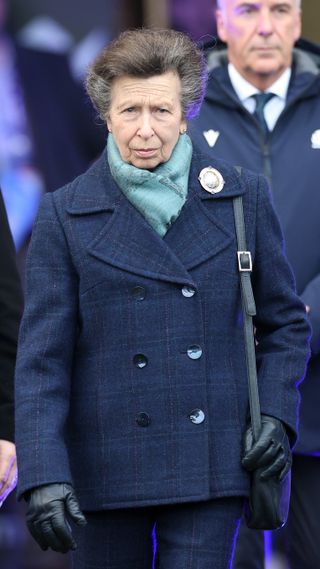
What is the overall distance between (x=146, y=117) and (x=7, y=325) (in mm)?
980

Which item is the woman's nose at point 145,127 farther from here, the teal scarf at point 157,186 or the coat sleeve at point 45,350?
the coat sleeve at point 45,350

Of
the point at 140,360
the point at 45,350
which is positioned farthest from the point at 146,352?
the point at 45,350

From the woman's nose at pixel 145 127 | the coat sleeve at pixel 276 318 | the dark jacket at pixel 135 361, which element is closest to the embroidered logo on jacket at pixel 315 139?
the coat sleeve at pixel 276 318

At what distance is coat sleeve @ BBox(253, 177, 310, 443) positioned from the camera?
4.95m

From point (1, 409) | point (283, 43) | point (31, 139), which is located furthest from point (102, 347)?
point (31, 139)

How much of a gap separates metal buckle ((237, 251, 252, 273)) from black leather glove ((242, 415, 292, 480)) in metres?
0.44

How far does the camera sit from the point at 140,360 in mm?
4859

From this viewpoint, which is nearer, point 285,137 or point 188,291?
point 188,291

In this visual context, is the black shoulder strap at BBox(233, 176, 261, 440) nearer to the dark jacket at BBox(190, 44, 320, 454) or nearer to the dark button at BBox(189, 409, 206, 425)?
the dark button at BBox(189, 409, 206, 425)

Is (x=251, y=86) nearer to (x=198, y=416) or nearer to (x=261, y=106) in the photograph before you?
(x=261, y=106)

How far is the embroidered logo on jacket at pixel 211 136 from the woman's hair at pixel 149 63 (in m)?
1.12

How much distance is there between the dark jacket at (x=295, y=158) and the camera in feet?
19.7

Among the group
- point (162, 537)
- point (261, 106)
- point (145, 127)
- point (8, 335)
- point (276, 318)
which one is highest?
point (145, 127)

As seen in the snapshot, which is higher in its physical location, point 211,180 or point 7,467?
point 211,180
